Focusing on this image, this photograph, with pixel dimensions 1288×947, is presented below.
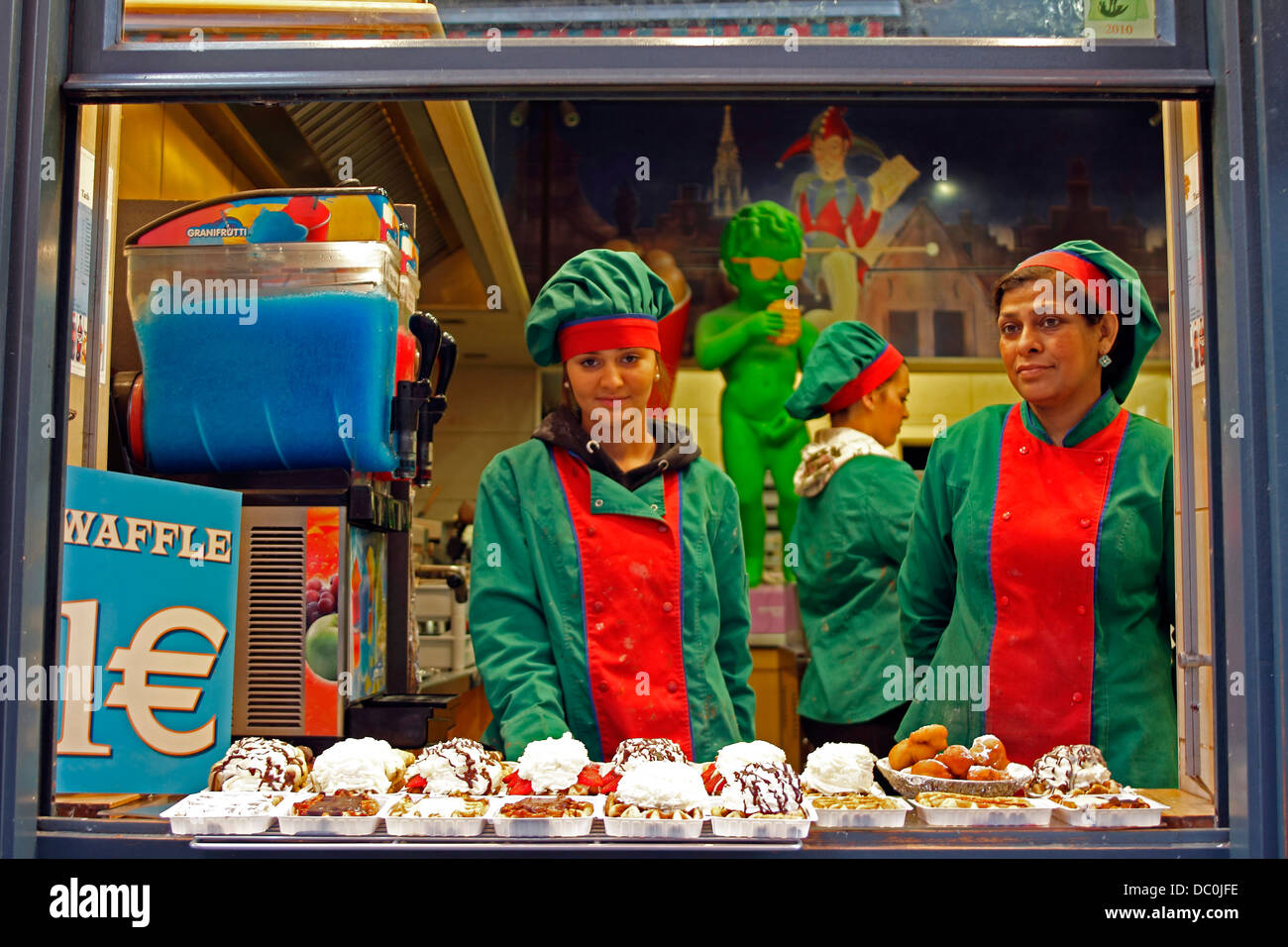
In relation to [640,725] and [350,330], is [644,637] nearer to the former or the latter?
[640,725]

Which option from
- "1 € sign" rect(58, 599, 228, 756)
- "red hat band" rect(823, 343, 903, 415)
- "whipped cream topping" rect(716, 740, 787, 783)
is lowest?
"whipped cream topping" rect(716, 740, 787, 783)

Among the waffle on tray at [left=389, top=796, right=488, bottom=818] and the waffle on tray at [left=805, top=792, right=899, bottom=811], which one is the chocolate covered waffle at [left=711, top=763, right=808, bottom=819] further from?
the waffle on tray at [left=389, top=796, right=488, bottom=818]

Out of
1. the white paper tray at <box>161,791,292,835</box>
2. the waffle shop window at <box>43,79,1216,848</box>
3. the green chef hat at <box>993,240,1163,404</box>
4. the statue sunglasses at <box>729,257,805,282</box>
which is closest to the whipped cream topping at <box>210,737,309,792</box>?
the waffle shop window at <box>43,79,1216,848</box>

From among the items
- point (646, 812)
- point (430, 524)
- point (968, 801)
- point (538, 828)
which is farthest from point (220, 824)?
point (430, 524)

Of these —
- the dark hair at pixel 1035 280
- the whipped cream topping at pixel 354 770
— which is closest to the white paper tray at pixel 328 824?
the whipped cream topping at pixel 354 770

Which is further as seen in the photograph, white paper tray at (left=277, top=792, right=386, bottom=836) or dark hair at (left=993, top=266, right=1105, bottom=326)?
dark hair at (left=993, top=266, right=1105, bottom=326)

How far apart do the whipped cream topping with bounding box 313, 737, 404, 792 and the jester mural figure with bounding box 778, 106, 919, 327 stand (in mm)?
Answer: 3454

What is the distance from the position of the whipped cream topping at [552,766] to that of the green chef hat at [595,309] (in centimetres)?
73

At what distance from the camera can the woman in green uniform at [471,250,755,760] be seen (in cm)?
179

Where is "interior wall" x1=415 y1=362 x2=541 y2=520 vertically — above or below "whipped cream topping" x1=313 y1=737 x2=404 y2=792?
above

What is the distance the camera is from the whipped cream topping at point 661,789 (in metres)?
1.24

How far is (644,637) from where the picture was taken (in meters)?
1.83

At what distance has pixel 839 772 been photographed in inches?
54.7
